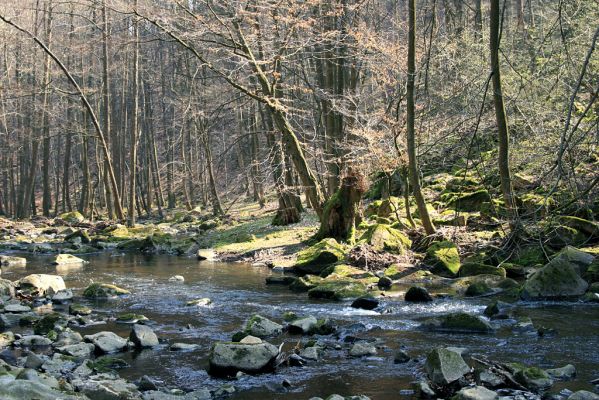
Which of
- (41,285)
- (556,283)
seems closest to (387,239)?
(556,283)

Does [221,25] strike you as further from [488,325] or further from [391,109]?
[488,325]

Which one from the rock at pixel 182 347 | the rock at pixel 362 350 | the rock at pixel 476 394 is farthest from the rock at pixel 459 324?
the rock at pixel 182 347

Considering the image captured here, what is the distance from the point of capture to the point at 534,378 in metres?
6.57

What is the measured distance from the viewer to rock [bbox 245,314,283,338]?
9047mm

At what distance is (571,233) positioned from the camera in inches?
537

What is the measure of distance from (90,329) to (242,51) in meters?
10.6

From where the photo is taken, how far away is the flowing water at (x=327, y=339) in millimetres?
7012

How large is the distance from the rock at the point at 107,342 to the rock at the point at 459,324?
4288mm

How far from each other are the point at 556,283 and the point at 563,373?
459cm

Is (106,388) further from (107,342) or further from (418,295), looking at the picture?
(418,295)

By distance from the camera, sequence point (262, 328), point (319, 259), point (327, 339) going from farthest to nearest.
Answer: point (319, 259) < point (262, 328) < point (327, 339)

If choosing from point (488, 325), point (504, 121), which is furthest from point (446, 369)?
point (504, 121)

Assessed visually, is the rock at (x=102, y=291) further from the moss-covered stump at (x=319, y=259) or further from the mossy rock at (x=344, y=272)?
the moss-covered stump at (x=319, y=259)

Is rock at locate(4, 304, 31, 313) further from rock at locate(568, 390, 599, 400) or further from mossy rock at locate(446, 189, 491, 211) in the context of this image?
mossy rock at locate(446, 189, 491, 211)
